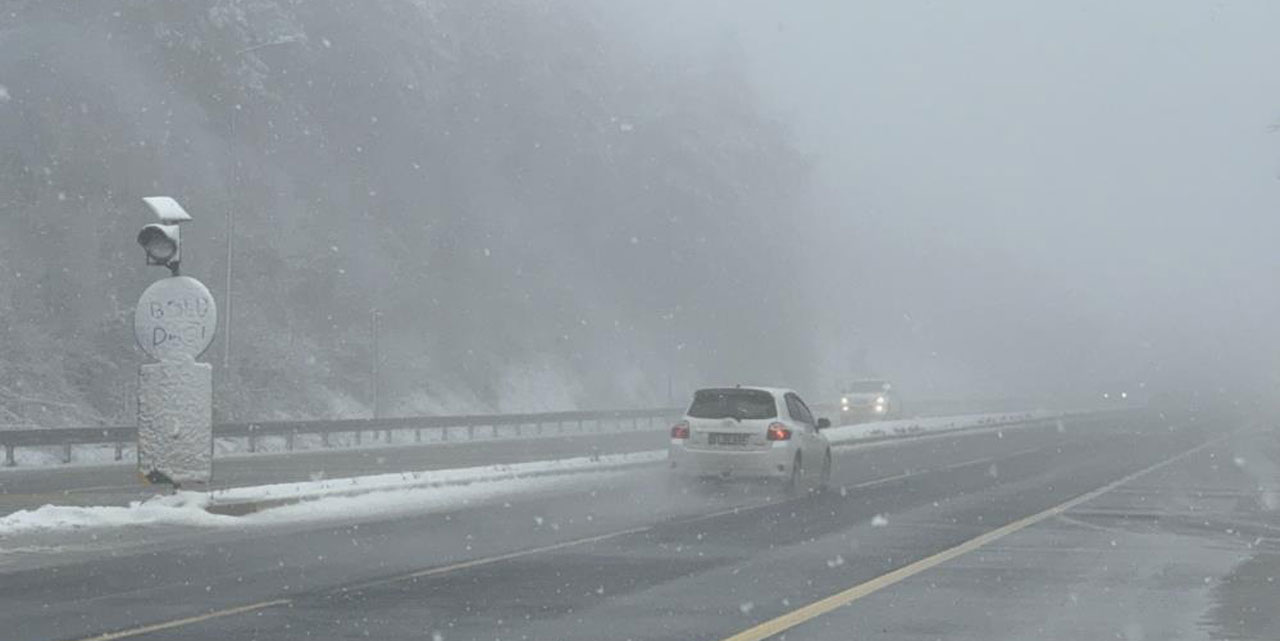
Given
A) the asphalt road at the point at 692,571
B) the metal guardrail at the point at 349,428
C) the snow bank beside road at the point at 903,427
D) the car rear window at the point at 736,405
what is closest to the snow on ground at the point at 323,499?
the asphalt road at the point at 692,571

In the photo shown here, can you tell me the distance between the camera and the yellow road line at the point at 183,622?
11438 mm

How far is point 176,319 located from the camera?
887 inches

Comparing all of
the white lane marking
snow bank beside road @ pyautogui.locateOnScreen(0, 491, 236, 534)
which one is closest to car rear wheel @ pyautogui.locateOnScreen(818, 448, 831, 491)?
the white lane marking

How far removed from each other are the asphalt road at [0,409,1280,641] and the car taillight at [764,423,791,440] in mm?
911

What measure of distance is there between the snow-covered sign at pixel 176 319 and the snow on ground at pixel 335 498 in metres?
1.85

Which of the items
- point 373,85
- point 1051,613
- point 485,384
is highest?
point 373,85

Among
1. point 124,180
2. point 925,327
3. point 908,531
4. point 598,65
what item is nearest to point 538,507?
point 908,531

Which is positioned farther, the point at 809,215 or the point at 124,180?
the point at 809,215

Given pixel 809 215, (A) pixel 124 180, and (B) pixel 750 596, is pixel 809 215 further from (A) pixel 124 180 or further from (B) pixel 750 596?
(B) pixel 750 596

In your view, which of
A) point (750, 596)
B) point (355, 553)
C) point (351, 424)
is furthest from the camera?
point (351, 424)

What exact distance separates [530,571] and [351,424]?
35.3 meters

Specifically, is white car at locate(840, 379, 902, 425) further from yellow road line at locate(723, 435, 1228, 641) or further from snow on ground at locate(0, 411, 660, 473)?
yellow road line at locate(723, 435, 1228, 641)

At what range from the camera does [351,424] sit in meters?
50.5

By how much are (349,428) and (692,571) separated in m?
35.6
